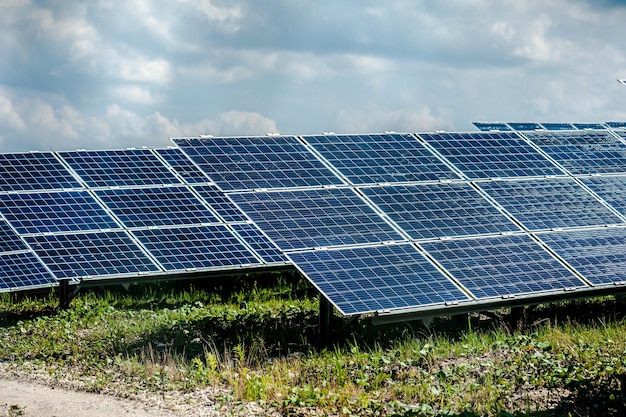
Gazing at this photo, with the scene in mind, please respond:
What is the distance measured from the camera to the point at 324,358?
51.8ft

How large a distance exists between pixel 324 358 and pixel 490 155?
855cm

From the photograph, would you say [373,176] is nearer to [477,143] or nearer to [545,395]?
[477,143]

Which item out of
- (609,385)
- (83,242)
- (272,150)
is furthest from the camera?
(83,242)

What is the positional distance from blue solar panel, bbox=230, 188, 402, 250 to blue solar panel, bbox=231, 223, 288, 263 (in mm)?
5226

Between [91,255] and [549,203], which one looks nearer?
[549,203]

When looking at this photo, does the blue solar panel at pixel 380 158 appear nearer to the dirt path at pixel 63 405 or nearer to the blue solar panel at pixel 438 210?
the blue solar panel at pixel 438 210

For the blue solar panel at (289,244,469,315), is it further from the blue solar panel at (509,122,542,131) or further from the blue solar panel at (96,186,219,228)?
the blue solar panel at (509,122,542,131)

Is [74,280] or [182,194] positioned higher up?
[182,194]

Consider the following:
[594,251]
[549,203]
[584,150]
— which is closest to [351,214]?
[549,203]

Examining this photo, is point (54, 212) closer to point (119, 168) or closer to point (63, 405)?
point (119, 168)

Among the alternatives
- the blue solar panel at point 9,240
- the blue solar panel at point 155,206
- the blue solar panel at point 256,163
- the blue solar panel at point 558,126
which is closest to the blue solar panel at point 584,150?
the blue solar panel at point 558,126

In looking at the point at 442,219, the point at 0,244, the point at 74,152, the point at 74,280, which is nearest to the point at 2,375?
the point at 74,280

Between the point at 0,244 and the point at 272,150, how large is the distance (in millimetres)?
7240

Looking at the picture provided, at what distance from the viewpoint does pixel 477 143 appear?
22.9 metres
